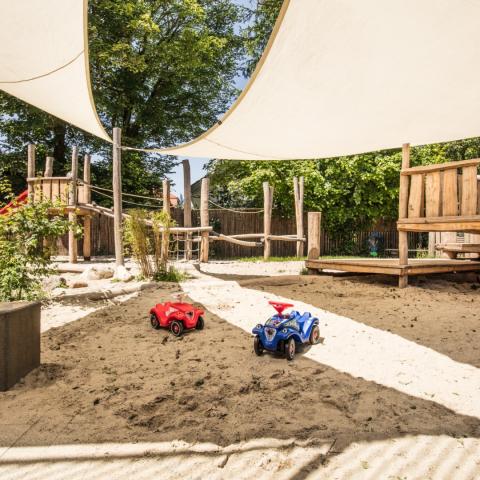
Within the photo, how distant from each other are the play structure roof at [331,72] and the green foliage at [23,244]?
4.85 feet

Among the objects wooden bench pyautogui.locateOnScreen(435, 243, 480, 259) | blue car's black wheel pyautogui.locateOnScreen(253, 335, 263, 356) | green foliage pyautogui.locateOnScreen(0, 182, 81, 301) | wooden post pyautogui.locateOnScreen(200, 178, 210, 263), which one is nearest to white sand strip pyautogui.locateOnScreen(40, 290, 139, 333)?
green foliage pyautogui.locateOnScreen(0, 182, 81, 301)

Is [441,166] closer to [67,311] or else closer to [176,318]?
[176,318]

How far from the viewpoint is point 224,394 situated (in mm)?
2145

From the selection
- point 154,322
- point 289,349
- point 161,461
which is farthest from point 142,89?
point 161,461

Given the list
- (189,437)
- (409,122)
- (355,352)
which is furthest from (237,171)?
(189,437)

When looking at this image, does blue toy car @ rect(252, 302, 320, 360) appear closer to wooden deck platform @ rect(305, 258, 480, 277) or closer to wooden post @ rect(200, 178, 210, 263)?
wooden deck platform @ rect(305, 258, 480, 277)

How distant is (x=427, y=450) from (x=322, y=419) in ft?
1.44

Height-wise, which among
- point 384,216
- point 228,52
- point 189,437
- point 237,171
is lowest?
point 189,437

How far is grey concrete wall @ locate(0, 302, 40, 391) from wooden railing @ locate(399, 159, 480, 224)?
15.0 feet

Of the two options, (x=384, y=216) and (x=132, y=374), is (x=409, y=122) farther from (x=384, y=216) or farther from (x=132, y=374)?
(x=384, y=216)

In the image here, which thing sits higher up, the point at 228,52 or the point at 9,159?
the point at 228,52

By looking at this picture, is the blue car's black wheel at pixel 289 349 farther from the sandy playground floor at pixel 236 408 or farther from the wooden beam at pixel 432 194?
the wooden beam at pixel 432 194

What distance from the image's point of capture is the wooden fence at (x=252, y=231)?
13.6m

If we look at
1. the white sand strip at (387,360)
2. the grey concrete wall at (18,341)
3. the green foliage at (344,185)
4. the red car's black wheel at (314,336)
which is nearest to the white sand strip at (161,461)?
Result: the grey concrete wall at (18,341)
